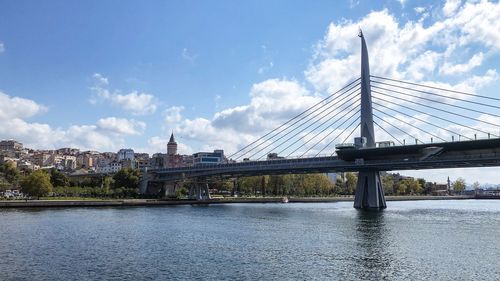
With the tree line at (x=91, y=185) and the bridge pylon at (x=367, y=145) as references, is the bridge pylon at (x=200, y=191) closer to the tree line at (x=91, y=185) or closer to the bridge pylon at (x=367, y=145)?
the tree line at (x=91, y=185)

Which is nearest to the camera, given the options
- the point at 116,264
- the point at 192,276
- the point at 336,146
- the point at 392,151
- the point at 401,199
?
the point at 192,276

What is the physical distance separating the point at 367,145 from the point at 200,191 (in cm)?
5467

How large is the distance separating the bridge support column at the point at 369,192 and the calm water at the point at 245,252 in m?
36.0

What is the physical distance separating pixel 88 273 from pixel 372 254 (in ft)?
64.4

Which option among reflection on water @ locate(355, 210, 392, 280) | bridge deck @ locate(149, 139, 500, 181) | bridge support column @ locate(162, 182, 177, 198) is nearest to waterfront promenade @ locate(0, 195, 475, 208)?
bridge deck @ locate(149, 139, 500, 181)

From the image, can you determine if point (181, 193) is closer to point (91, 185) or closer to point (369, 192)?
point (91, 185)

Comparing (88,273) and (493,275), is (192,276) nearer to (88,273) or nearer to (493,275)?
(88,273)

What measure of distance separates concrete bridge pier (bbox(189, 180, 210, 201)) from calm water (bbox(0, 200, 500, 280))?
7030 cm

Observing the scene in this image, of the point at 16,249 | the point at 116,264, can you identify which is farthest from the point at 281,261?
the point at 16,249

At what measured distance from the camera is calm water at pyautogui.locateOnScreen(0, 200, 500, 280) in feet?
90.2

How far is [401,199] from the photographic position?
18588 centimetres

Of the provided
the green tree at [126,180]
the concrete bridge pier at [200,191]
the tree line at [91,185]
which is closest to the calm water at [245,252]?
the tree line at [91,185]

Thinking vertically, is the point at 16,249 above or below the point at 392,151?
below

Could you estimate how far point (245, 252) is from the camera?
35.3 metres
